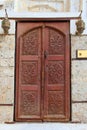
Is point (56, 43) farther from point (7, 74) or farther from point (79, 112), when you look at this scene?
point (79, 112)

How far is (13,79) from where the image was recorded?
589cm

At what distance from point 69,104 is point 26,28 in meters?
1.54

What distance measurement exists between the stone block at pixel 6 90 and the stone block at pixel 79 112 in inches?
42.8

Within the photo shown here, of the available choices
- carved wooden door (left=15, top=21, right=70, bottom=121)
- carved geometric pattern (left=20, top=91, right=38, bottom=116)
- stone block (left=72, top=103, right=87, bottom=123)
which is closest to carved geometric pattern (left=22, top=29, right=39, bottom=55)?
carved wooden door (left=15, top=21, right=70, bottom=121)

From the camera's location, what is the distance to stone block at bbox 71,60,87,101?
5840 millimetres

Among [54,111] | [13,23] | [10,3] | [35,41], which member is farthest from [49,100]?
[10,3]

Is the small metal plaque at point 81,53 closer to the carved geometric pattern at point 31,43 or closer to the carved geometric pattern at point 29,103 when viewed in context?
the carved geometric pattern at point 31,43

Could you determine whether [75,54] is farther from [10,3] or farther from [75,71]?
[10,3]

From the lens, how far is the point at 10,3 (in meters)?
7.06

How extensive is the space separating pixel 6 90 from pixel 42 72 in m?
0.70

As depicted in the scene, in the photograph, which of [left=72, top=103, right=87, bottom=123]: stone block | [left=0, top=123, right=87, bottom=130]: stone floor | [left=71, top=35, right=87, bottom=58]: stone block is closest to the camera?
[left=0, top=123, right=87, bottom=130]: stone floor

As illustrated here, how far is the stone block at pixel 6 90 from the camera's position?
5.85m

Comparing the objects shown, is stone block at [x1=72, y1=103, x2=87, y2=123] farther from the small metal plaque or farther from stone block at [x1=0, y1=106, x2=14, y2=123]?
stone block at [x1=0, y1=106, x2=14, y2=123]

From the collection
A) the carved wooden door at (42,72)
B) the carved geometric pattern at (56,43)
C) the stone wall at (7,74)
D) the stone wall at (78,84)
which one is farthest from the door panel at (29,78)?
the stone wall at (78,84)
